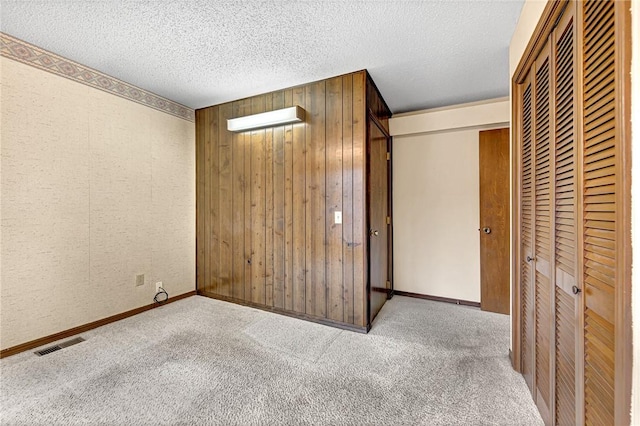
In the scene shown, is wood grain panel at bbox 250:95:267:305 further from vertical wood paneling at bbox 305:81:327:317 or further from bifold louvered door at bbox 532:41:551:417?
bifold louvered door at bbox 532:41:551:417

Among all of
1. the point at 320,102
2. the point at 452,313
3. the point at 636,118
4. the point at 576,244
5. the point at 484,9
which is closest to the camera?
the point at 636,118

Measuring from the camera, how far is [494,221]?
3.06 meters

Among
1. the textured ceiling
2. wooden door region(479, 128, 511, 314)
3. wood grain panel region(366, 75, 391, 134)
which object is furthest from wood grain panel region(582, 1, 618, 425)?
wooden door region(479, 128, 511, 314)

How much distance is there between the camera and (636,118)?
743mm

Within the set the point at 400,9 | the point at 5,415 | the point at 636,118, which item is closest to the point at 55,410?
the point at 5,415

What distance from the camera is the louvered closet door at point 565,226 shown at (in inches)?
43.3

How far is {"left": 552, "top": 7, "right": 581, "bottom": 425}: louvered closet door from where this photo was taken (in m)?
1.10

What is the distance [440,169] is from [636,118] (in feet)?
9.00

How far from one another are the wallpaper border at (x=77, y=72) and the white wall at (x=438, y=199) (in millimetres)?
2827

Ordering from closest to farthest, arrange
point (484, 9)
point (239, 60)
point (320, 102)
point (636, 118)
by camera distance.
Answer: point (636, 118)
point (484, 9)
point (239, 60)
point (320, 102)

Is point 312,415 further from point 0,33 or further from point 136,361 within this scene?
point 0,33

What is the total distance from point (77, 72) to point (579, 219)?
3726mm

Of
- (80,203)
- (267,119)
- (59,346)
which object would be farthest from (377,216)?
(59,346)

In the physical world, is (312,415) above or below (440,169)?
below
